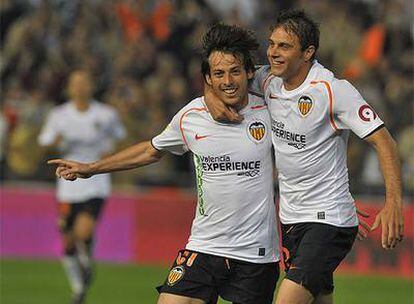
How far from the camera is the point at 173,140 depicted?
29.2ft

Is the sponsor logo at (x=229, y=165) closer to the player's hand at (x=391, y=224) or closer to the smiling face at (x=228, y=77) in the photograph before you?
the smiling face at (x=228, y=77)

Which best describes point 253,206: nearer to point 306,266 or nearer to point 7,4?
point 306,266

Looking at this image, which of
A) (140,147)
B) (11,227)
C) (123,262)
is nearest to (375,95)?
(123,262)

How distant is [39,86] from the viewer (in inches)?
834

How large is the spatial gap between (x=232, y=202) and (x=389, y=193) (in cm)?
116

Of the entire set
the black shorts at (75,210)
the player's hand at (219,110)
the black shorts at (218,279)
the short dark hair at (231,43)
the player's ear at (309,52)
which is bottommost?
the black shorts at (218,279)

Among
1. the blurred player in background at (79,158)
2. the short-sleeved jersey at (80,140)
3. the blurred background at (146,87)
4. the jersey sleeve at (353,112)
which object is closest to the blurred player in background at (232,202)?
the jersey sleeve at (353,112)

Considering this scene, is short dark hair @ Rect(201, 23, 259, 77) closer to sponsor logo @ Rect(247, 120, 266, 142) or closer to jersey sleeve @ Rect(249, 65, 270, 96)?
jersey sleeve @ Rect(249, 65, 270, 96)

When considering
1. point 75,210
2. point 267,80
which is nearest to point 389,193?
point 267,80

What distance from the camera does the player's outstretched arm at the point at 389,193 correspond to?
7.89 m

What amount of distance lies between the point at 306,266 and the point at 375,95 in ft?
37.7

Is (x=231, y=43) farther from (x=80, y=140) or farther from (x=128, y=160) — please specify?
(x=80, y=140)

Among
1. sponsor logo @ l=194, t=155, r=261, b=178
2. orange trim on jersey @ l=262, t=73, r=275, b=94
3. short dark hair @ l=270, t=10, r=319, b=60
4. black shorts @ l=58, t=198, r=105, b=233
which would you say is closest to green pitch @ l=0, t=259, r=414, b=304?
black shorts @ l=58, t=198, r=105, b=233

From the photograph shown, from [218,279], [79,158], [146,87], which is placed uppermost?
[146,87]
